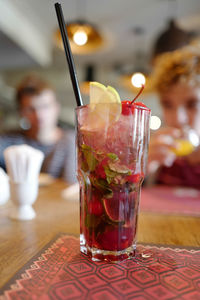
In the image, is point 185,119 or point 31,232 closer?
point 31,232

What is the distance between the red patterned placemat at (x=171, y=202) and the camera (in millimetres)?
957

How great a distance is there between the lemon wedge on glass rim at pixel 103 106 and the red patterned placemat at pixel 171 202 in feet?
1.76

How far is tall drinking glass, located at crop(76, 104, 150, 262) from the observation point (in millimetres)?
546

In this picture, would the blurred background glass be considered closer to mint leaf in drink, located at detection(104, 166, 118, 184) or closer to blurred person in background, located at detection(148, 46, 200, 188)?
blurred person in background, located at detection(148, 46, 200, 188)

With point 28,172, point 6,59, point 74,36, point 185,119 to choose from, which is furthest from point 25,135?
point 6,59

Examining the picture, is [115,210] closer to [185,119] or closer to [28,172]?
[28,172]

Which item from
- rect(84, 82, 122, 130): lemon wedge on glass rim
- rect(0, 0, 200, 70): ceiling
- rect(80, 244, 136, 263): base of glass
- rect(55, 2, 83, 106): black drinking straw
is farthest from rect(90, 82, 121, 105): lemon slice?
rect(0, 0, 200, 70): ceiling

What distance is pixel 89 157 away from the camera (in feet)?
1.89

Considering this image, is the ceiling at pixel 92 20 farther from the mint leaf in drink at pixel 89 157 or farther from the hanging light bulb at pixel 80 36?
the mint leaf in drink at pixel 89 157

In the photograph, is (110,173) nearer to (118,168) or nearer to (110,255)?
(118,168)

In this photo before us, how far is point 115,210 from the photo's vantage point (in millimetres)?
563

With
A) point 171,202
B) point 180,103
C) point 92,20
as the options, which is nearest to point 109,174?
point 171,202

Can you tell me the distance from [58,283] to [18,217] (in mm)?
423

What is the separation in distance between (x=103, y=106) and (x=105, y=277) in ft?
1.13
